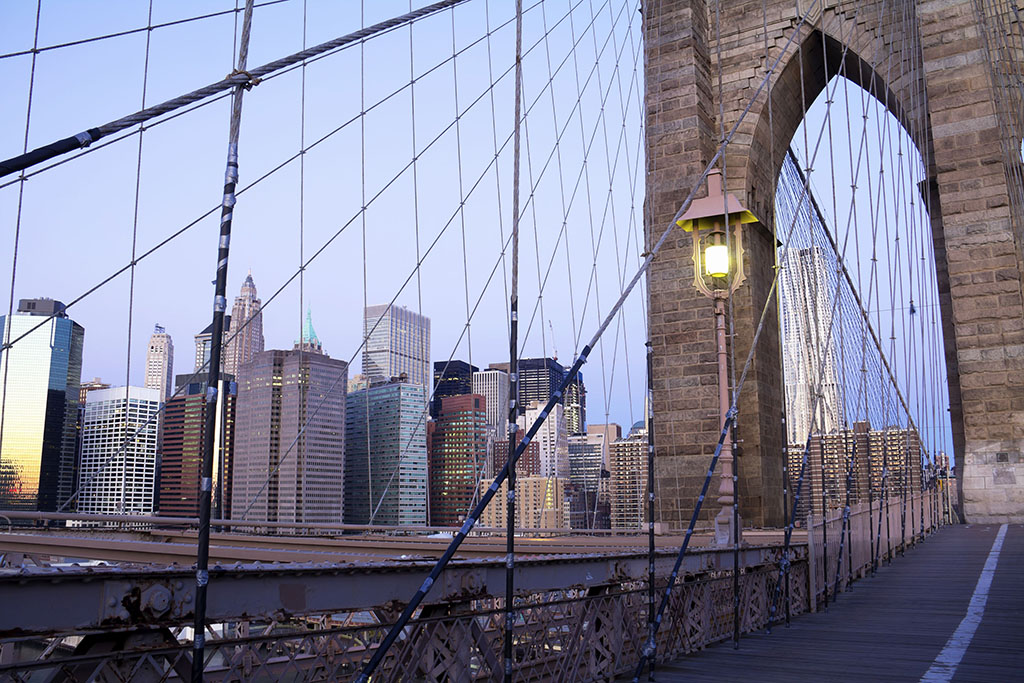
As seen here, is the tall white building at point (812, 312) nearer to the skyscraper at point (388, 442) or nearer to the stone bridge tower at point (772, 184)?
the stone bridge tower at point (772, 184)

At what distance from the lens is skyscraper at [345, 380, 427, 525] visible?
52.5 feet

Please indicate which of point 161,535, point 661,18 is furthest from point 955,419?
point 161,535

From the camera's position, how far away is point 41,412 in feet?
28.4

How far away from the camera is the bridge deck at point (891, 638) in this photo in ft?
18.5

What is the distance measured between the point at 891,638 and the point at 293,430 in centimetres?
1876

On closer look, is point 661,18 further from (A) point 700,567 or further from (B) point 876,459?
(A) point 700,567

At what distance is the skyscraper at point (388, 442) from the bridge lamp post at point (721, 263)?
3.91 metres

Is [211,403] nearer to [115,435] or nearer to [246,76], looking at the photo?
[246,76]

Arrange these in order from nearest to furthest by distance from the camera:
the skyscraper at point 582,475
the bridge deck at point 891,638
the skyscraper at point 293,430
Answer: the bridge deck at point 891,638, the skyscraper at point 293,430, the skyscraper at point 582,475

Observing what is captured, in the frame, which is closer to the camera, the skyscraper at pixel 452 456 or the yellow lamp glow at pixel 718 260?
the yellow lamp glow at pixel 718 260

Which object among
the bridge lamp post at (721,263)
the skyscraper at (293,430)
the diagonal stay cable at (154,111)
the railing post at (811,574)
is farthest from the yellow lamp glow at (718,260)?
the skyscraper at (293,430)

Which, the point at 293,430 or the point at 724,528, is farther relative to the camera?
the point at 293,430

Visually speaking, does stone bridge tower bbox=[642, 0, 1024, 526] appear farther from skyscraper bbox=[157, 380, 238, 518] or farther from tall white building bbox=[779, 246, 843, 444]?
skyscraper bbox=[157, 380, 238, 518]

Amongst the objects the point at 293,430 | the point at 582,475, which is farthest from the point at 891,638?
the point at 582,475
